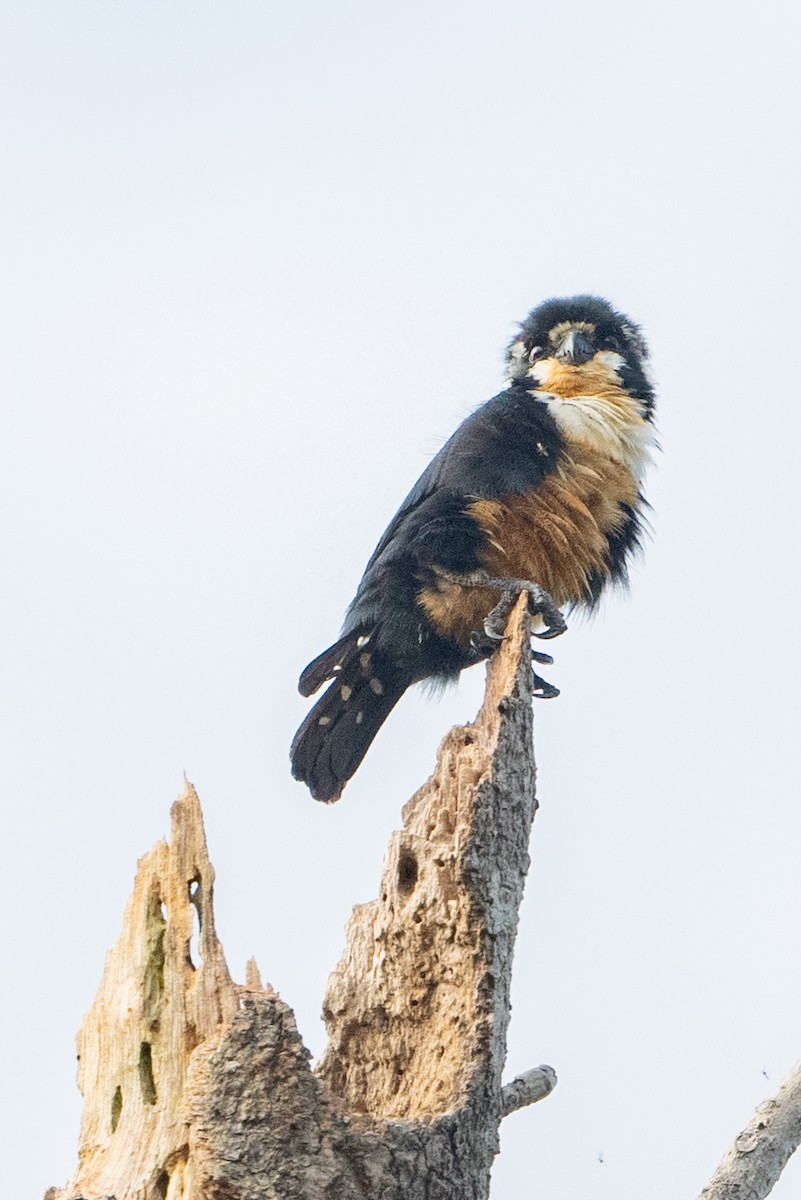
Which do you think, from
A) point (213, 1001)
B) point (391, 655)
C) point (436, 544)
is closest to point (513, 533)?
point (436, 544)

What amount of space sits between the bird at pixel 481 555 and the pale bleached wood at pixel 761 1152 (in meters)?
1.83

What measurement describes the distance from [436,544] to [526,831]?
175 centimetres

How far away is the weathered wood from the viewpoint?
239cm

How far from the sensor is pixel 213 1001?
2504 millimetres

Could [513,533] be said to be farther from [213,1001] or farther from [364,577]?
[213,1001]

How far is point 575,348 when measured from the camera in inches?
213

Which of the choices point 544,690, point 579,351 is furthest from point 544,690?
point 579,351

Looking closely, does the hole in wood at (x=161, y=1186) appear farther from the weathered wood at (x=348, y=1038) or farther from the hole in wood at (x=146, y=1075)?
the hole in wood at (x=146, y=1075)

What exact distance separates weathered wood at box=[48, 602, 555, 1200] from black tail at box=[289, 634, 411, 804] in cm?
160

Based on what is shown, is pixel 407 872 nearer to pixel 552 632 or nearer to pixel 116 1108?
pixel 116 1108

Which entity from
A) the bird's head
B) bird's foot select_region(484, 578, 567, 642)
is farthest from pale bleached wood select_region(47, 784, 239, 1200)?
the bird's head

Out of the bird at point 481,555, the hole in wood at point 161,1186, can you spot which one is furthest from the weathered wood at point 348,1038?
the bird at point 481,555

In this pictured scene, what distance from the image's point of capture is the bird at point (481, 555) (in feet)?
15.2

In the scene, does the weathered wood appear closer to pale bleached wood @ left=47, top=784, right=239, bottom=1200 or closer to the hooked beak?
pale bleached wood @ left=47, top=784, right=239, bottom=1200
